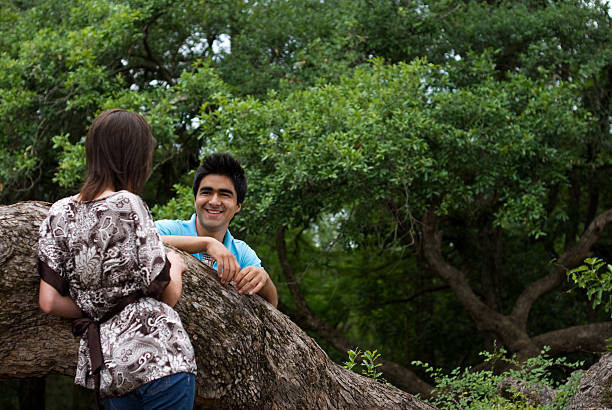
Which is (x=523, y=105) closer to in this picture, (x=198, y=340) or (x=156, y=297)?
(x=198, y=340)

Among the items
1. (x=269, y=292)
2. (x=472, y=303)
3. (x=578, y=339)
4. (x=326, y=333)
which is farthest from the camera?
(x=326, y=333)

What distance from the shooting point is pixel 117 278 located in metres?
2.33

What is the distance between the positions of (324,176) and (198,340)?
14.5ft

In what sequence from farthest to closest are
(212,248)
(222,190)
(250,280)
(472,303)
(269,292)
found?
(472,303) → (222,190) → (269,292) → (250,280) → (212,248)

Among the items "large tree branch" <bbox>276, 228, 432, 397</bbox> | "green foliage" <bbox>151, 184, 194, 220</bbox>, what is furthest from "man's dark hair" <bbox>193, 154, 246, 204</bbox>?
"large tree branch" <bbox>276, 228, 432, 397</bbox>

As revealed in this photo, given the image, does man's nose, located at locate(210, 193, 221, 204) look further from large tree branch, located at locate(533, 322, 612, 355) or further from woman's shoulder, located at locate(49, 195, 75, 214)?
large tree branch, located at locate(533, 322, 612, 355)

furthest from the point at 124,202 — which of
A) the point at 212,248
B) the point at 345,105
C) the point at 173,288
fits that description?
the point at 345,105

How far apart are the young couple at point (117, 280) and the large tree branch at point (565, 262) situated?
901cm

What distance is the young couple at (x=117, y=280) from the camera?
229cm

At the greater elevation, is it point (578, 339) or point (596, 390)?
point (578, 339)

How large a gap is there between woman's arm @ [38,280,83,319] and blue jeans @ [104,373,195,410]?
0.33 metres

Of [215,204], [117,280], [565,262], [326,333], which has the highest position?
[565,262]

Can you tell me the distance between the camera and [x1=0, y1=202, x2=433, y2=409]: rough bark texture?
278cm

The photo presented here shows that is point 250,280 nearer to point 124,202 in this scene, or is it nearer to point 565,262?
point 124,202
